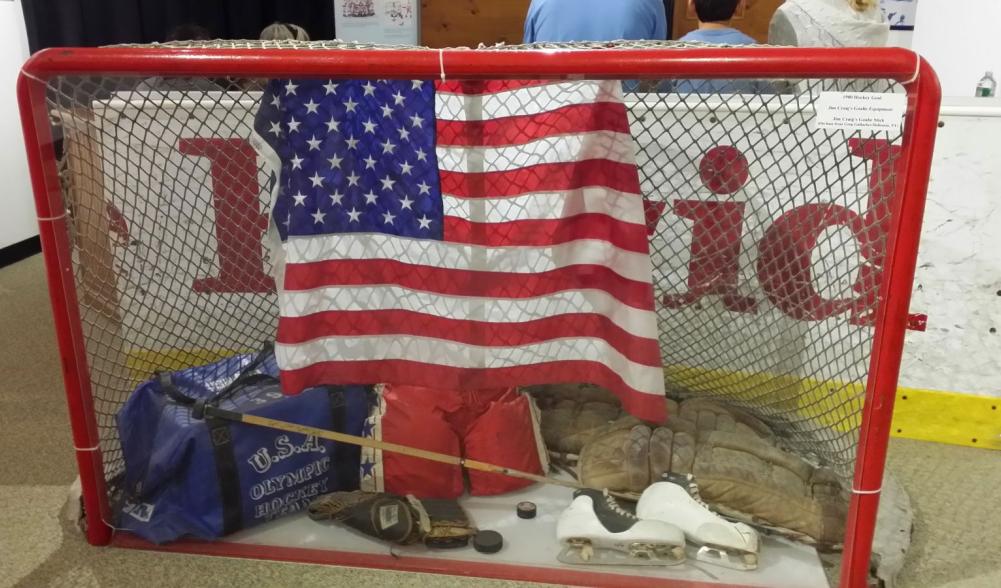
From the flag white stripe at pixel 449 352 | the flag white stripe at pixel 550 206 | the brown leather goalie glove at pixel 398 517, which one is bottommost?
the brown leather goalie glove at pixel 398 517

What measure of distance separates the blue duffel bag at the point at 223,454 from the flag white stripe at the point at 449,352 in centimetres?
13

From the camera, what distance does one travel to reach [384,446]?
1854 mm

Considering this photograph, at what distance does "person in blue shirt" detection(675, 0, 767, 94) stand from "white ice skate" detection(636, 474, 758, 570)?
1.06 metres

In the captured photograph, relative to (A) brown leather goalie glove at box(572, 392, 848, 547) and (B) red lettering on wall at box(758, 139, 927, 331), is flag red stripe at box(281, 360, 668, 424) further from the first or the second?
(B) red lettering on wall at box(758, 139, 927, 331)

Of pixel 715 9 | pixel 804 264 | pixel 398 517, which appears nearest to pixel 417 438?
pixel 398 517

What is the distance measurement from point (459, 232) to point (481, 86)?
340 mm

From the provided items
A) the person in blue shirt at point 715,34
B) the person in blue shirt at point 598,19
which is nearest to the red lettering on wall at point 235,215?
the person in blue shirt at point 598,19

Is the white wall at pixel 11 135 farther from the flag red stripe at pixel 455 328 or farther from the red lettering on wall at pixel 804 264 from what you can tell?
the red lettering on wall at pixel 804 264

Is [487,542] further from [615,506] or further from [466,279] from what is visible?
[466,279]

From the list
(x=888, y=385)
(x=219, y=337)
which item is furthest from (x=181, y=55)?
(x=888, y=385)

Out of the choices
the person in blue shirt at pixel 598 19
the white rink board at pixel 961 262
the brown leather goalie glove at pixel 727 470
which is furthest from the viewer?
the person in blue shirt at pixel 598 19

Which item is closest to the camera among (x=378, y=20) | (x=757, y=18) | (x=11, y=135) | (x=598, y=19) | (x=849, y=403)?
(x=849, y=403)

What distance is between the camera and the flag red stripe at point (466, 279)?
5.69 feet

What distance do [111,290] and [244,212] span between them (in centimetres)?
44
